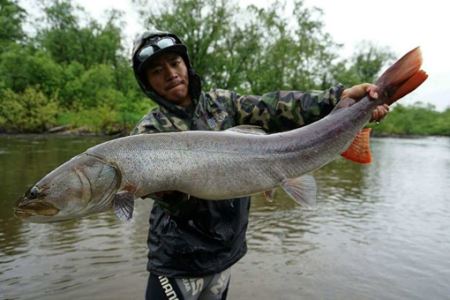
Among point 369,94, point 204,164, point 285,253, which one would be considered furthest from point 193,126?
point 285,253

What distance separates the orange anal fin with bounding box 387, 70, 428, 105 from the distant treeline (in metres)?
40.3

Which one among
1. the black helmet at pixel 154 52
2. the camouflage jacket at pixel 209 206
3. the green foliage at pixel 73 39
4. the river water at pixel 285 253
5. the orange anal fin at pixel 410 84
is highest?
the green foliage at pixel 73 39

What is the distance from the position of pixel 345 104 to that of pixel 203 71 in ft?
142

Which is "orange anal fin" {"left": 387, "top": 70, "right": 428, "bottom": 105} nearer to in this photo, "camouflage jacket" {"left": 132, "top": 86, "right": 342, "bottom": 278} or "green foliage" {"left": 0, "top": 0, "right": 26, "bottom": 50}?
"camouflage jacket" {"left": 132, "top": 86, "right": 342, "bottom": 278}

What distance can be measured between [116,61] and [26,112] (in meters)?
20.0

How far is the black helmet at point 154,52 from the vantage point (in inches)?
130

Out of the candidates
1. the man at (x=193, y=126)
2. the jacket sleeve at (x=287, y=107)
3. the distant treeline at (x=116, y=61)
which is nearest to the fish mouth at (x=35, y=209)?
the man at (x=193, y=126)

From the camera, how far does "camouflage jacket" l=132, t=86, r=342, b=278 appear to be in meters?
3.04

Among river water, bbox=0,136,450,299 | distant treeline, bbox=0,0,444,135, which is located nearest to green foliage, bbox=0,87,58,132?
distant treeline, bbox=0,0,444,135

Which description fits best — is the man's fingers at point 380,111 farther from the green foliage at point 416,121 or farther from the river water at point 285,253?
the green foliage at point 416,121

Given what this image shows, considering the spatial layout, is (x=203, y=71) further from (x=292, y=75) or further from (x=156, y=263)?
(x=156, y=263)

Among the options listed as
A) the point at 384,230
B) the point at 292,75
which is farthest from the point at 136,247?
the point at 292,75

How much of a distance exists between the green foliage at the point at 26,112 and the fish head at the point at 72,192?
4117 centimetres

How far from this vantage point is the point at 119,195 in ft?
8.63
